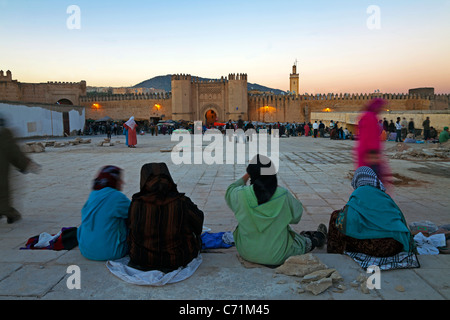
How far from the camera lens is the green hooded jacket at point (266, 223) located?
2.61m

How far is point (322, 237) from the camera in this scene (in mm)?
3281

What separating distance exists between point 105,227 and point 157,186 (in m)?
0.63

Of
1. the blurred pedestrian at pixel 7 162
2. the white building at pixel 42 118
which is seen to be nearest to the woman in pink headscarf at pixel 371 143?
the blurred pedestrian at pixel 7 162

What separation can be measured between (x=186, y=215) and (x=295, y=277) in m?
0.91

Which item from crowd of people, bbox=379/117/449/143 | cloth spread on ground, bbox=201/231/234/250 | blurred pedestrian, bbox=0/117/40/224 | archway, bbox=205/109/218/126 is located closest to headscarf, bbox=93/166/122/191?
cloth spread on ground, bbox=201/231/234/250

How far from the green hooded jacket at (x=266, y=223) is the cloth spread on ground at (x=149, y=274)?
463 mm

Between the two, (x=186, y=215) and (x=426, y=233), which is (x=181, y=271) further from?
(x=426, y=233)

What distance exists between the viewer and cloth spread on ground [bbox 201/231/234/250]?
128 inches

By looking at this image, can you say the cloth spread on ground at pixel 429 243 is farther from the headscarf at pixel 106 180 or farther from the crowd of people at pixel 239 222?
the headscarf at pixel 106 180

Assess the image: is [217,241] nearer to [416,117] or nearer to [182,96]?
[416,117]

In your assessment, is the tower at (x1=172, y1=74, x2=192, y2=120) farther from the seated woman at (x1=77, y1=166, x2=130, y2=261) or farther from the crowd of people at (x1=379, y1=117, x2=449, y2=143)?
the seated woman at (x1=77, y1=166, x2=130, y2=261)

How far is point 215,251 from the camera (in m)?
3.18

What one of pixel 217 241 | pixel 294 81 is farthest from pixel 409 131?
pixel 294 81

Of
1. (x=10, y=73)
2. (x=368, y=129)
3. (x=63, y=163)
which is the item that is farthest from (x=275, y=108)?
(x=368, y=129)
